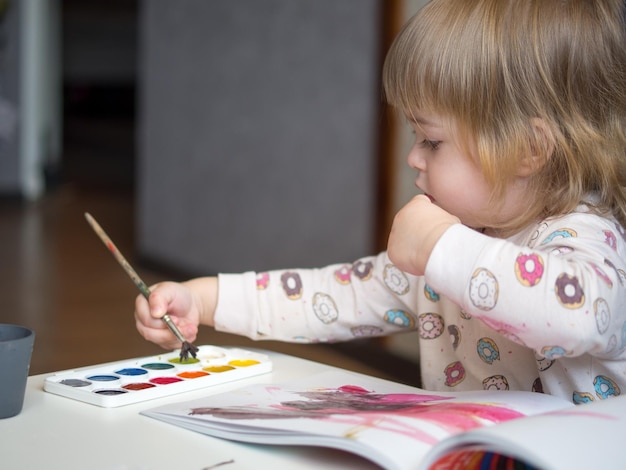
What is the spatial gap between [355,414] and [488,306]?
0.45 ft

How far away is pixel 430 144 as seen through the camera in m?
0.93

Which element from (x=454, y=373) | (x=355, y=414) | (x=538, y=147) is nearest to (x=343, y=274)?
(x=454, y=373)

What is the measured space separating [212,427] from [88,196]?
5.15 meters

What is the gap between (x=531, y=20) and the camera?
0.86 m

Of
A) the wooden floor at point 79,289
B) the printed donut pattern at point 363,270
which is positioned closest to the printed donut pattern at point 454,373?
the printed donut pattern at point 363,270

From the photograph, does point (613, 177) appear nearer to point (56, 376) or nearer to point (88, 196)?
point (56, 376)

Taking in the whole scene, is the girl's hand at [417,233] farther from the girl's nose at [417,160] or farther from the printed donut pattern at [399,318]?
the printed donut pattern at [399,318]

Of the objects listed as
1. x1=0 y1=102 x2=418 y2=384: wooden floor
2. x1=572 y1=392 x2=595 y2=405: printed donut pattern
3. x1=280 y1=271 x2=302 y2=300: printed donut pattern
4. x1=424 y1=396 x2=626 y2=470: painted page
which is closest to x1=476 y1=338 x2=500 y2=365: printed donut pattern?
x1=572 y1=392 x2=595 y2=405: printed donut pattern

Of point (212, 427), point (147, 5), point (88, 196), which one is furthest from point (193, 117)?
point (212, 427)

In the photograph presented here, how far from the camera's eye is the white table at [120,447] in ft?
2.05

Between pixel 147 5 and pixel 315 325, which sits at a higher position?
pixel 147 5

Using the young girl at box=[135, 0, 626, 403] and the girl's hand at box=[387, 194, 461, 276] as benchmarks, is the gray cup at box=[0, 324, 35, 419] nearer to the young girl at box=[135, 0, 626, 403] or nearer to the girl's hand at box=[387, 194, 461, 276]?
the young girl at box=[135, 0, 626, 403]

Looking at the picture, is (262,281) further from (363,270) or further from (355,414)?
(355,414)

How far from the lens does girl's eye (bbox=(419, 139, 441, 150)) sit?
3.01ft
